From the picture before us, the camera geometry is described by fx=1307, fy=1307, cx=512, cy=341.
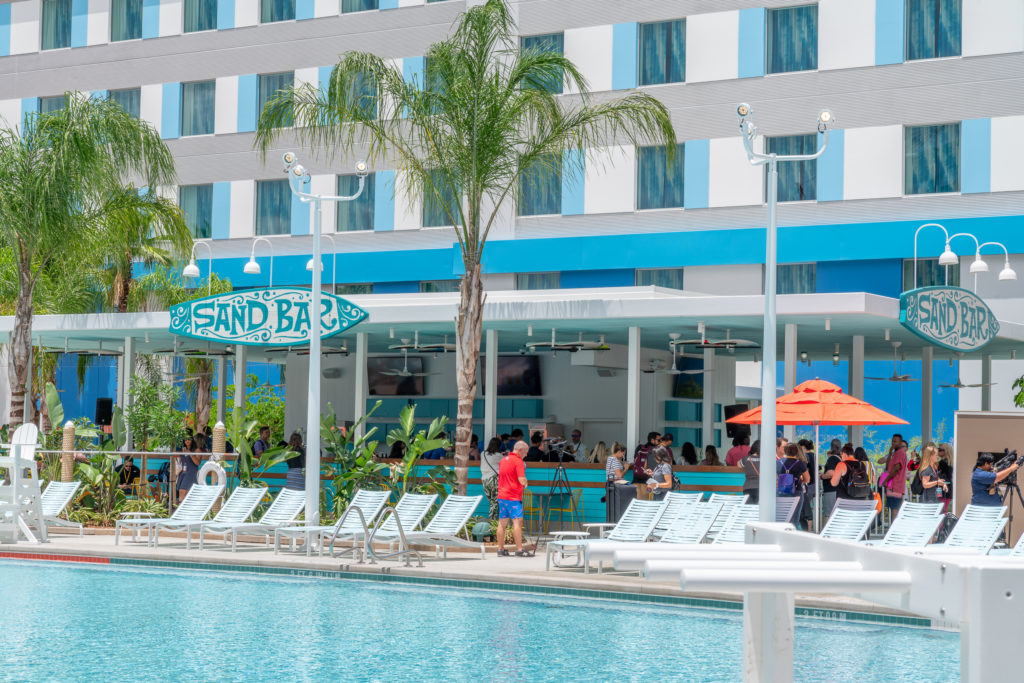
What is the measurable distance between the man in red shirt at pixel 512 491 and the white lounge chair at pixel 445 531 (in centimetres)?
34

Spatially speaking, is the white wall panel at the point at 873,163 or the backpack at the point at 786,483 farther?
the white wall panel at the point at 873,163

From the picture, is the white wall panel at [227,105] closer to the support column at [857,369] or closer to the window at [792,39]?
the window at [792,39]

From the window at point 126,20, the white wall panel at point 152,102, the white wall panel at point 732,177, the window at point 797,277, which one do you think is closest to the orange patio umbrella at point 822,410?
the window at point 797,277

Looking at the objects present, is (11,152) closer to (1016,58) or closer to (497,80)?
(497,80)

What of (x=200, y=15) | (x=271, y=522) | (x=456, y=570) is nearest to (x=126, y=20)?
(x=200, y=15)

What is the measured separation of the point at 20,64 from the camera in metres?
45.3

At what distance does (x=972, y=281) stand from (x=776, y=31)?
854 cm

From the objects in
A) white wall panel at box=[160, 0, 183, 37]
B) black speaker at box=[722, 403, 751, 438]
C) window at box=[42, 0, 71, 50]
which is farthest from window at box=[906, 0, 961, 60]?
window at box=[42, 0, 71, 50]

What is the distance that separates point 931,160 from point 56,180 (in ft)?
69.5

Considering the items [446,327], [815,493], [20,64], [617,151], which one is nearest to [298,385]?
[446,327]

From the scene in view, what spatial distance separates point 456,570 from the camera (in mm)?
15695

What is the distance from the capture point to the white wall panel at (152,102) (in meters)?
43.1

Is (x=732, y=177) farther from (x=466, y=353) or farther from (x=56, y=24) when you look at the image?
(x=56, y=24)

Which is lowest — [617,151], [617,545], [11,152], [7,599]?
[7,599]
